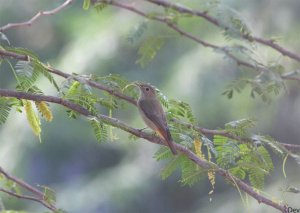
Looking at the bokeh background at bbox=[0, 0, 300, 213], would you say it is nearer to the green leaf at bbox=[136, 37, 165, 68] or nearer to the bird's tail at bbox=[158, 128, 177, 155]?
the green leaf at bbox=[136, 37, 165, 68]

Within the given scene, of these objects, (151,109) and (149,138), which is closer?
(149,138)

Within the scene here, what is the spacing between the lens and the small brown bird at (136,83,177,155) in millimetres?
4090

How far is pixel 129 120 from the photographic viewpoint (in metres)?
10.9

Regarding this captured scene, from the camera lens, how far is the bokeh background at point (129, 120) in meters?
10.3

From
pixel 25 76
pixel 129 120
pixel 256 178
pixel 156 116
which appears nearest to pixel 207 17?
pixel 156 116

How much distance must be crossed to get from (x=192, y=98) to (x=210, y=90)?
0.37 meters

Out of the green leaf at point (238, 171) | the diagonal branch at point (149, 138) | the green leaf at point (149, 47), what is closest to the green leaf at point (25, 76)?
the diagonal branch at point (149, 138)

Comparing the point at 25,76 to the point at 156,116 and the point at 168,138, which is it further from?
the point at 156,116

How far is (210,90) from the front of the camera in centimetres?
1096

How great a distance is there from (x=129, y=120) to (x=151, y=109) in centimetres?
626

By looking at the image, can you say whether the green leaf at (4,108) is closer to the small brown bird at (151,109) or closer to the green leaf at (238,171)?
the small brown bird at (151,109)

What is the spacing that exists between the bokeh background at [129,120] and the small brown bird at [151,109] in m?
3.80

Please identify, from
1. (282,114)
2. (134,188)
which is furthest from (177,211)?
(282,114)

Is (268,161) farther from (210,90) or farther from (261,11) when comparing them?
(210,90)
